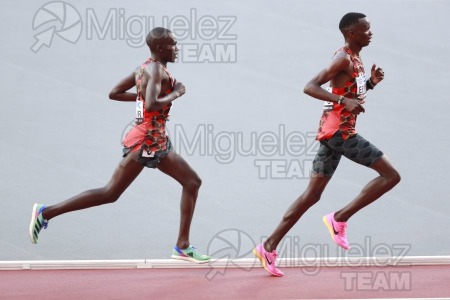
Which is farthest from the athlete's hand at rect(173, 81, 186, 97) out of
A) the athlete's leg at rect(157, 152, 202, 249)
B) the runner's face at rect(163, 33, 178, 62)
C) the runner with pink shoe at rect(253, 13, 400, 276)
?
the runner with pink shoe at rect(253, 13, 400, 276)

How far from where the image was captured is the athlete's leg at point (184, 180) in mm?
5961

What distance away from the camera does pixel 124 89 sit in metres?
6.22

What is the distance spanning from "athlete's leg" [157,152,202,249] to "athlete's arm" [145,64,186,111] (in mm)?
382

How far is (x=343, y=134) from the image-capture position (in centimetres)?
587

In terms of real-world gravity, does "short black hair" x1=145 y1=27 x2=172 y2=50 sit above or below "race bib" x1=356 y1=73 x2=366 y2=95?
above

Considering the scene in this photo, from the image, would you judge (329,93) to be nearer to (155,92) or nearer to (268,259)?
(155,92)

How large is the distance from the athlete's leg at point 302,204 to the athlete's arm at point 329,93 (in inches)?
21.0

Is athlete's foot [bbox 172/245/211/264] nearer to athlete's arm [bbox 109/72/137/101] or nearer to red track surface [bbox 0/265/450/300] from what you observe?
red track surface [bbox 0/265/450/300]

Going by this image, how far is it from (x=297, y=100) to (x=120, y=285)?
277cm

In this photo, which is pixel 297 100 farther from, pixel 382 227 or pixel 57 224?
pixel 57 224

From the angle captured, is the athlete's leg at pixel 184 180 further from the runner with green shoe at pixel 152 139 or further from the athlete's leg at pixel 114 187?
the athlete's leg at pixel 114 187

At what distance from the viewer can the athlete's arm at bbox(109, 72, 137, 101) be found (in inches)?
242

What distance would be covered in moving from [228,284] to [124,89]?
1.48m
